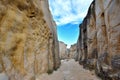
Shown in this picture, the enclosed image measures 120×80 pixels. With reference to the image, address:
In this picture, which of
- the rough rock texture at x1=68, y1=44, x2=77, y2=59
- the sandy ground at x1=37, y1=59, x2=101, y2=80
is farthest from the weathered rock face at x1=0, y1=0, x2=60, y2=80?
the rough rock texture at x1=68, y1=44, x2=77, y2=59

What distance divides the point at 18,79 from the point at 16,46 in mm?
1045

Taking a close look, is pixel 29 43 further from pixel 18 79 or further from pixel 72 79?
pixel 72 79

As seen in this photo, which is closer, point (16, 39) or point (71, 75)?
point (16, 39)

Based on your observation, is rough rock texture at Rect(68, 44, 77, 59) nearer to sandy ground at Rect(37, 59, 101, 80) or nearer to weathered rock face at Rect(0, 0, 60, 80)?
sandy ground at Rect(37, 59, 101, 80)

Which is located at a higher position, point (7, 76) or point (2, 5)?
point (2, 5)

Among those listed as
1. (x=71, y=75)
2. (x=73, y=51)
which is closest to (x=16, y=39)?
(x=71, y=75)

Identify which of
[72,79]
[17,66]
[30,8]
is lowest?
[72,79]

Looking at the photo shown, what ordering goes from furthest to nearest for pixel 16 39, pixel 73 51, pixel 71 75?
pixel 73 51 → pixel 71 75 → pixel 16 39

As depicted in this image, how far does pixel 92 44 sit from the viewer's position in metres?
10.6

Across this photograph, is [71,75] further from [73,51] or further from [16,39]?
[73,51]

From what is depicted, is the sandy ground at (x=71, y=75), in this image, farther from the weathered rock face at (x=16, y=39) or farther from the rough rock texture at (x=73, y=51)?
the rough rock texture at (x=73, y=51)

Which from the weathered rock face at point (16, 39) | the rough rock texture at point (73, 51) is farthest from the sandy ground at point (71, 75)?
the rough rock texture at point (73, 51)

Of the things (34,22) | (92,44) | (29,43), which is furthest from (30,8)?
(92,44)

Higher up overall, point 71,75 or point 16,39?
point 16,39
